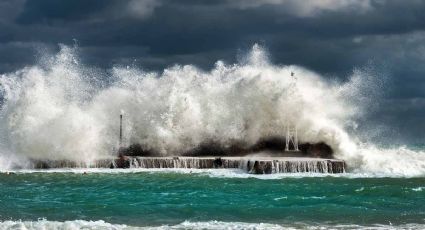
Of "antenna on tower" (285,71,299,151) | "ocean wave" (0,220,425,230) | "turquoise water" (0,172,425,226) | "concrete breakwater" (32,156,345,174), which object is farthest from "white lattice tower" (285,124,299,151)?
"ocean wave" (0,220,425,230)

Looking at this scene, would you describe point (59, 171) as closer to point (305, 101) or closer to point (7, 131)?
point (7, 131)

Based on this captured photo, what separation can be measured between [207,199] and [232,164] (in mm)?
9086

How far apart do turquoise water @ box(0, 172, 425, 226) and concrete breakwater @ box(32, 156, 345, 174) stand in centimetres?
183

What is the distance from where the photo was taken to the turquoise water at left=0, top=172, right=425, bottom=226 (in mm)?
15047

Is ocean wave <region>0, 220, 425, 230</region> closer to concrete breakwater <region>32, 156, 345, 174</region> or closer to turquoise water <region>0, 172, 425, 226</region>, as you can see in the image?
turquoise water <region>0, 172, 425, 226</region>

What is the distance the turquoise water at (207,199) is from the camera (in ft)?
49.4

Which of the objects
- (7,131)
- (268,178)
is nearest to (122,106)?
(7,131)

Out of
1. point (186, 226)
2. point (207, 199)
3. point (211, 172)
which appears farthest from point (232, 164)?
point (186, 226)

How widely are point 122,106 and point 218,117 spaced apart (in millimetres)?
5084

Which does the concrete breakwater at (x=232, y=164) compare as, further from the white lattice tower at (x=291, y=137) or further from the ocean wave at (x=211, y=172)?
the white lattice tower at (x=291, y=137)

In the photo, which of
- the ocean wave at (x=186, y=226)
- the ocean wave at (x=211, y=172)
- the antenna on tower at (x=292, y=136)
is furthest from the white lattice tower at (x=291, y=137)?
the ocean wave at (x=186, y=226)

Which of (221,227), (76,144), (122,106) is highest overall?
(122,106)

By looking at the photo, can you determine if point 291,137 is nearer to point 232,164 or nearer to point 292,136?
point 292,136

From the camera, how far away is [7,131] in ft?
101
